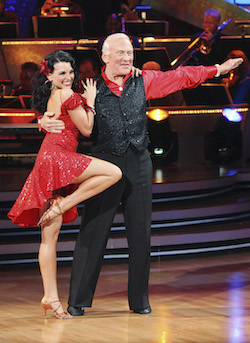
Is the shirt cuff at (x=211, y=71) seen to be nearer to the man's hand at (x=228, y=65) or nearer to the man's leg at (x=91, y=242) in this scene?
the man's hand at (x=228, y=65)

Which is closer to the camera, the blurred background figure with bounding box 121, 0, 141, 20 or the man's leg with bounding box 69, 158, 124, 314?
the man's leg with bounding box 69, 158, 124, 314

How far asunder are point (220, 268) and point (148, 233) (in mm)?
1397

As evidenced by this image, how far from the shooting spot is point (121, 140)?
4227mm

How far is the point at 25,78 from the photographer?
9.09 metres

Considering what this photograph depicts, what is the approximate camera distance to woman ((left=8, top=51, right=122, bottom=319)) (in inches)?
162

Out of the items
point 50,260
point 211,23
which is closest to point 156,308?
point 50,260

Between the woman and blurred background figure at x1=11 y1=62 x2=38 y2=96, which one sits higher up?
the woman

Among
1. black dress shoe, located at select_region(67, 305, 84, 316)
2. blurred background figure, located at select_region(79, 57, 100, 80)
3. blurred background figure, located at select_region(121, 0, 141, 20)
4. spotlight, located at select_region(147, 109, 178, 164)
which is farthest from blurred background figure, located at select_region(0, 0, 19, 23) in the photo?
black dress shoe, located at select_region(67, 305, 84, 316)

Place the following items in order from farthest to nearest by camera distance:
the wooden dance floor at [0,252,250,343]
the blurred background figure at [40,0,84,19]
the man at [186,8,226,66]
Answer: the blurred background figure at [40,0,84,19] → the man at [186,8,226,66] → the wooden dance floor at [0,252,250,343]

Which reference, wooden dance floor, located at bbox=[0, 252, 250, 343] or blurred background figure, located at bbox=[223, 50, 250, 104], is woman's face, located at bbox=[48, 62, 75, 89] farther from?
blurred background figure, located at bbox=[223, 50, 250, 104]

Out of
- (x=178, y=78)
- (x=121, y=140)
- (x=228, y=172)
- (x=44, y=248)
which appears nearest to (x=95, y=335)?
(x=44, y=248)

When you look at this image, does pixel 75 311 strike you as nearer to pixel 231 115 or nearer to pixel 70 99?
pixel 70 99

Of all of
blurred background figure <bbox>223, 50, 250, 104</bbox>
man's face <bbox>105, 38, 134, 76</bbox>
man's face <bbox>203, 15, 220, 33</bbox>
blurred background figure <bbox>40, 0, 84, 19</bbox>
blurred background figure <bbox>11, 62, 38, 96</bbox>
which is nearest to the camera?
man's face <bbox>105, 38, 134, 76</bbox>

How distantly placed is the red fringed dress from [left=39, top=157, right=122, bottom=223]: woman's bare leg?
0.04 m
